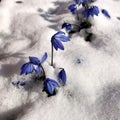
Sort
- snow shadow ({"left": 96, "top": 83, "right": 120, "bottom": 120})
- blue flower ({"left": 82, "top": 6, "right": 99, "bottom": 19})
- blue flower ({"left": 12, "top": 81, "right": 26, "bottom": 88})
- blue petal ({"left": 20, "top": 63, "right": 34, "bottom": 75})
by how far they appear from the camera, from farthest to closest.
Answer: blue flower ({"left": 82, "top": 6, "right": 99, "bottom": 19}) → blue flower ({"left": 12, "top": 81, "right": 26, "bottom": 88}) → blue petal ({"left": 20, "top": 63, "right": 34, "bottom": 75}) → snow shadow ({"left": 96, "top": 83, "right": 120, "bottom": 120})

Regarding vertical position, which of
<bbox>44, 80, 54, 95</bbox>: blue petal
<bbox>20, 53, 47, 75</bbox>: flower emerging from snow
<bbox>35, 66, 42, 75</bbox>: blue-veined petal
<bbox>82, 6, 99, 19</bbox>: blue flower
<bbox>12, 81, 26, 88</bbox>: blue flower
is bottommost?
<bbox>12, 81, 26, 88</bbox>: blue flower

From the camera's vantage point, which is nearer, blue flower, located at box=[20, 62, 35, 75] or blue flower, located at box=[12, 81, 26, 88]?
blue flower, located at box=[20, 62, 35, 75]

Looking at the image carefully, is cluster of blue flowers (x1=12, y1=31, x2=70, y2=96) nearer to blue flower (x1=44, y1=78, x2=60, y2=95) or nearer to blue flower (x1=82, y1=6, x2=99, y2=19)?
blue flower (x1=44, y1=78, x2=60, y2=95)

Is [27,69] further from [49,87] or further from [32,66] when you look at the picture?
[49,87]

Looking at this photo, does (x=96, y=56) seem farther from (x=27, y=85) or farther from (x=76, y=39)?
(x=27, y=85)

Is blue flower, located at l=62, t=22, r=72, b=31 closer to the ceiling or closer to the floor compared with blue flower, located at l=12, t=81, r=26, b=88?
Result: closer to the ceiling

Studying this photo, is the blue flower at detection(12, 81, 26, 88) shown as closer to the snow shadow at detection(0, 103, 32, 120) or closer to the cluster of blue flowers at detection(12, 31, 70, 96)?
the cluster of blue flowers at detection(12, 31, 70, 96)

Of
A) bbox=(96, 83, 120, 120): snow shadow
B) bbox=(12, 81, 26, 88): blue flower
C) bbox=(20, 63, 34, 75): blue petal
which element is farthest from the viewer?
bbox=(12, 81, 26, 88): blue flower

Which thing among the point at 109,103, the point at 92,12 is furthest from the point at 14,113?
the point at 92,12

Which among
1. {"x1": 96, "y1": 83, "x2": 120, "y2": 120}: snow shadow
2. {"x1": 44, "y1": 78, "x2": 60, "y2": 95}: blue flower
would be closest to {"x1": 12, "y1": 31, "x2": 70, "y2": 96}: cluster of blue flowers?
{"x1": 44, "y1": 78, "x2": 60, "y2": 95}: blue flower

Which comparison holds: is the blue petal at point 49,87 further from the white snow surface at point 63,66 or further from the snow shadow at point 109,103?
the snow shadow at point 109,103

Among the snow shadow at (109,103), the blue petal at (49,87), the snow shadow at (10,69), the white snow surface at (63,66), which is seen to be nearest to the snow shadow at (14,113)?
the white snow surface at (63,66)
